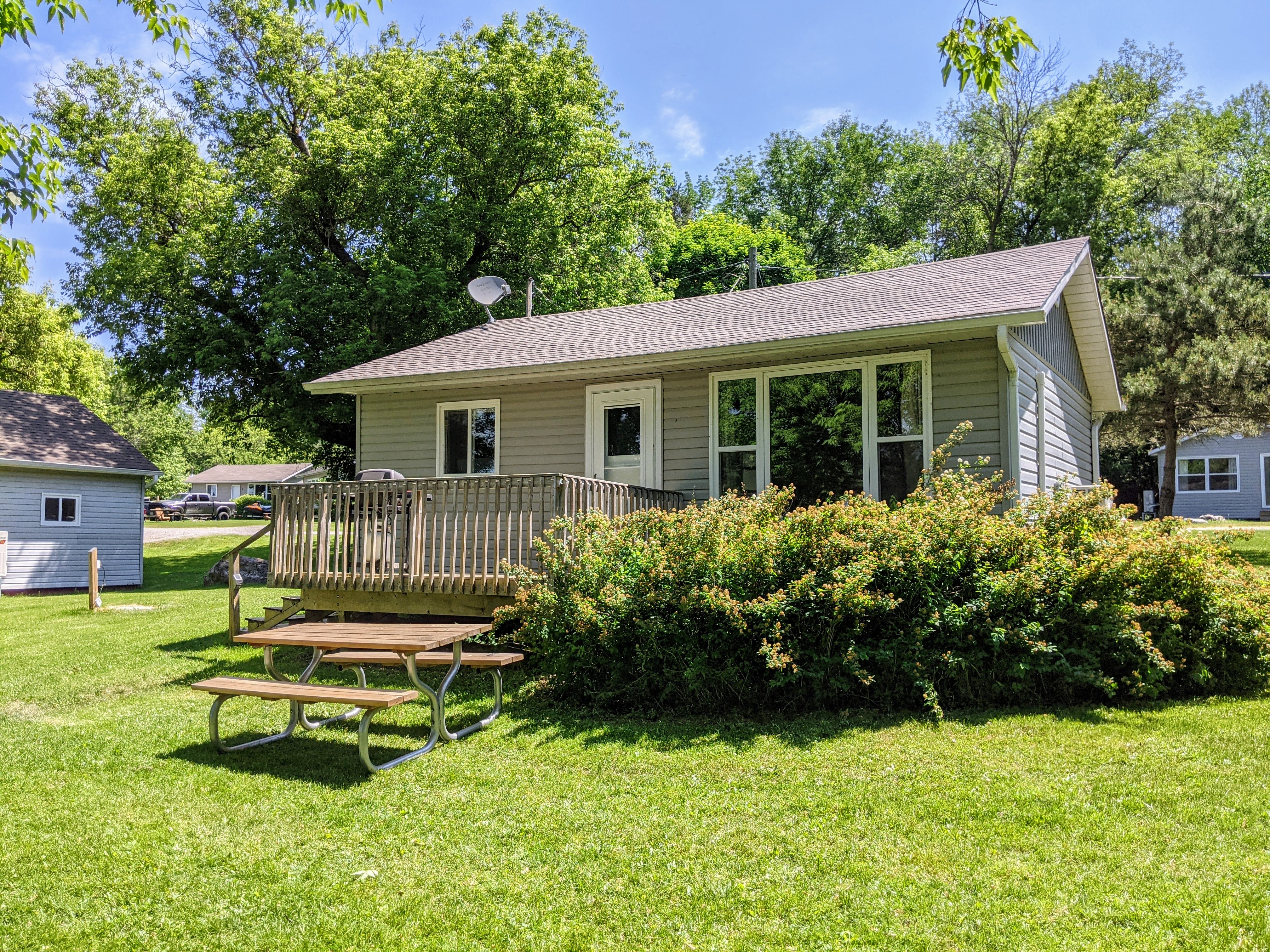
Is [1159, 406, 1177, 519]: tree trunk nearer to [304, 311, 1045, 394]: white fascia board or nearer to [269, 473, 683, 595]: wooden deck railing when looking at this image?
[304, 311, 1045, 394]: white fascia board

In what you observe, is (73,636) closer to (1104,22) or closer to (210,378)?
(210,378)

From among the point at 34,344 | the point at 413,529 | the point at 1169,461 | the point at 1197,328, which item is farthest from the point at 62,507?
the point at 1169,461

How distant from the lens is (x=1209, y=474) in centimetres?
3241

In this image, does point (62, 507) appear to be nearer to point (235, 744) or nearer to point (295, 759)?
point (235, 744)

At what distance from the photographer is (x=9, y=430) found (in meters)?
20.0

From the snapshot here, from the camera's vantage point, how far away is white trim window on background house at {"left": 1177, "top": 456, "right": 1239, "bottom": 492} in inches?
1257

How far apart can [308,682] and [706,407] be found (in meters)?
5.79

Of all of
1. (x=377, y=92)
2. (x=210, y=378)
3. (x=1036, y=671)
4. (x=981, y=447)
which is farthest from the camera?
(x=377, y=92)

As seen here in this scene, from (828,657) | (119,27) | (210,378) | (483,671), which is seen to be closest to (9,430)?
(210,378)

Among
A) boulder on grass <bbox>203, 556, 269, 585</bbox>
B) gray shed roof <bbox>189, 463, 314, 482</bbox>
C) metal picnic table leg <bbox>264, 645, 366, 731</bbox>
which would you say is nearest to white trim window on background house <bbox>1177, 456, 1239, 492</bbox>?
boulder on grass <bbox>203, 556, 269, 585</bbox>

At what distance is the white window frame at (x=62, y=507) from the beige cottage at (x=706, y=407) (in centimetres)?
1187

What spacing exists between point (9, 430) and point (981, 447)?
21.4m

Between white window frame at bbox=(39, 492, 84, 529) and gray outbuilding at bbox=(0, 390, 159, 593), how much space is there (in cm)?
2

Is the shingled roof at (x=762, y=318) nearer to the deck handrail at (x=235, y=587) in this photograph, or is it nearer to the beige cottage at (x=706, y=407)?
the beige cottage at (x=706, y=407)
